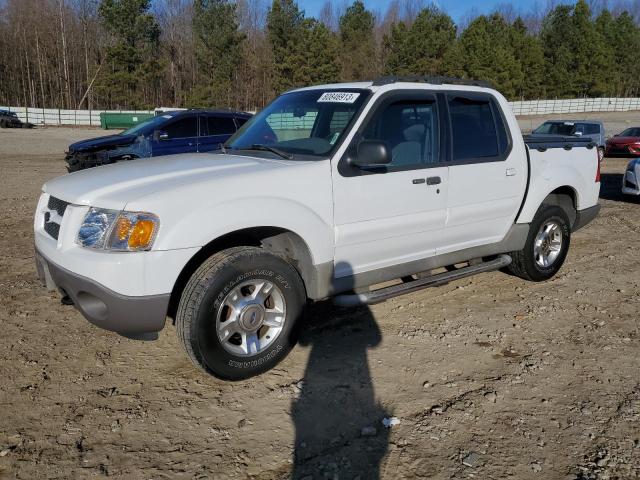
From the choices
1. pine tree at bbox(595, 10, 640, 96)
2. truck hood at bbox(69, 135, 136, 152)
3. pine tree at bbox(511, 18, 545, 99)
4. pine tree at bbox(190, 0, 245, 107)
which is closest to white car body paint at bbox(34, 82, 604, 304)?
truck hood at bbox(69, 135, 136, 152)

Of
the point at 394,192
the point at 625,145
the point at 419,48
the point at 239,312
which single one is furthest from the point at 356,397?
the point at 419,48

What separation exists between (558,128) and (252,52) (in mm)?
52301

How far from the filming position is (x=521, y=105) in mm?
61125

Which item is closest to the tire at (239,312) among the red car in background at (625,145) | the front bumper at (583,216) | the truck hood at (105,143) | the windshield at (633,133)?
the front bumper at (583,216)

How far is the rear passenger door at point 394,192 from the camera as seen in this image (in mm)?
3924

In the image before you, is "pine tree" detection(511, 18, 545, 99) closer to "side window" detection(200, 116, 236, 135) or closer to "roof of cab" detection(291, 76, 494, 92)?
"side window" detection(200, 116, 236, 135)

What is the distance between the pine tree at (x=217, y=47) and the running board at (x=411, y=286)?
56.2 m

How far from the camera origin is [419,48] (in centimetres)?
6469

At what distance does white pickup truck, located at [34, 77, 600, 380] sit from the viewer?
3.23 meters

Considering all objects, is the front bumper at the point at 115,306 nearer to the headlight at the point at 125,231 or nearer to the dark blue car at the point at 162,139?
the headlight at the point at 125,231

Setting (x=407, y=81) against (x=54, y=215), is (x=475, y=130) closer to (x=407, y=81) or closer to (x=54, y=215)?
(x=407, y=81)

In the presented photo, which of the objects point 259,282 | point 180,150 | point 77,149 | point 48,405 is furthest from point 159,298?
point 77,149

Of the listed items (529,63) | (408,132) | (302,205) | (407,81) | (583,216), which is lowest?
(583,216)

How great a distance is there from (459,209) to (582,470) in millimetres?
2338
